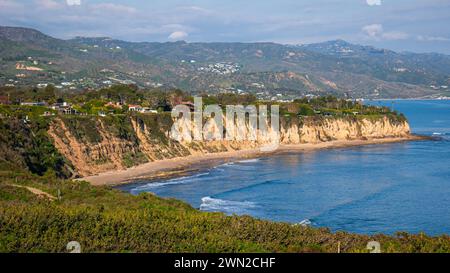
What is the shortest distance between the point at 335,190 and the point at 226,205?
41.8 ft

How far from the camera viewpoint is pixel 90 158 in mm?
59344

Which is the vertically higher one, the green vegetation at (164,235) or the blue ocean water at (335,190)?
the green vegetation at (164,235)

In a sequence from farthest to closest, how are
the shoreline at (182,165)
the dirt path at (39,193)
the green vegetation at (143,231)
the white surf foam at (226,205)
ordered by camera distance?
the shoreline at (182,165)
the white surf foam at (226,205)
the dirt path at (39,193)
the green vegetation at (143,231)

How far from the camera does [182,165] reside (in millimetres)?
65375

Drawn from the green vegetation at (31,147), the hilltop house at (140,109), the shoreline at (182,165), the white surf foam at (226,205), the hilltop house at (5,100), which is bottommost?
the shoreline at (182,165)

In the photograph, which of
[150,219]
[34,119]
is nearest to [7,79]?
[34,119]

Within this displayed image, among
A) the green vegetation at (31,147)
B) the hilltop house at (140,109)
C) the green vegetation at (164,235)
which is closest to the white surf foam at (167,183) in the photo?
the green vegetation at (31,147)

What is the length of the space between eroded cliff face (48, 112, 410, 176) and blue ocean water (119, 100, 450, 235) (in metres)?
8.24

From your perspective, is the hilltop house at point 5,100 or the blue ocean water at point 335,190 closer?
the blue ocean water at point 335,190

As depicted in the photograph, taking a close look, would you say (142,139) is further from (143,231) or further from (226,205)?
(143,231)

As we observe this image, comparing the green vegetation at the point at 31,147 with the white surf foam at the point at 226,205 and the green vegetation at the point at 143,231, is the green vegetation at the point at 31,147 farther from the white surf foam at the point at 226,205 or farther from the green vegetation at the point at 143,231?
the green vegetation at the point at 143,231

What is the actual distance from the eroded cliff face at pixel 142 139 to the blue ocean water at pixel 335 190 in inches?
324

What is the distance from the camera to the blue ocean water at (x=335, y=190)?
125 ft

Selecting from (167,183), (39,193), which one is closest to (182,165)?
(167,183)
